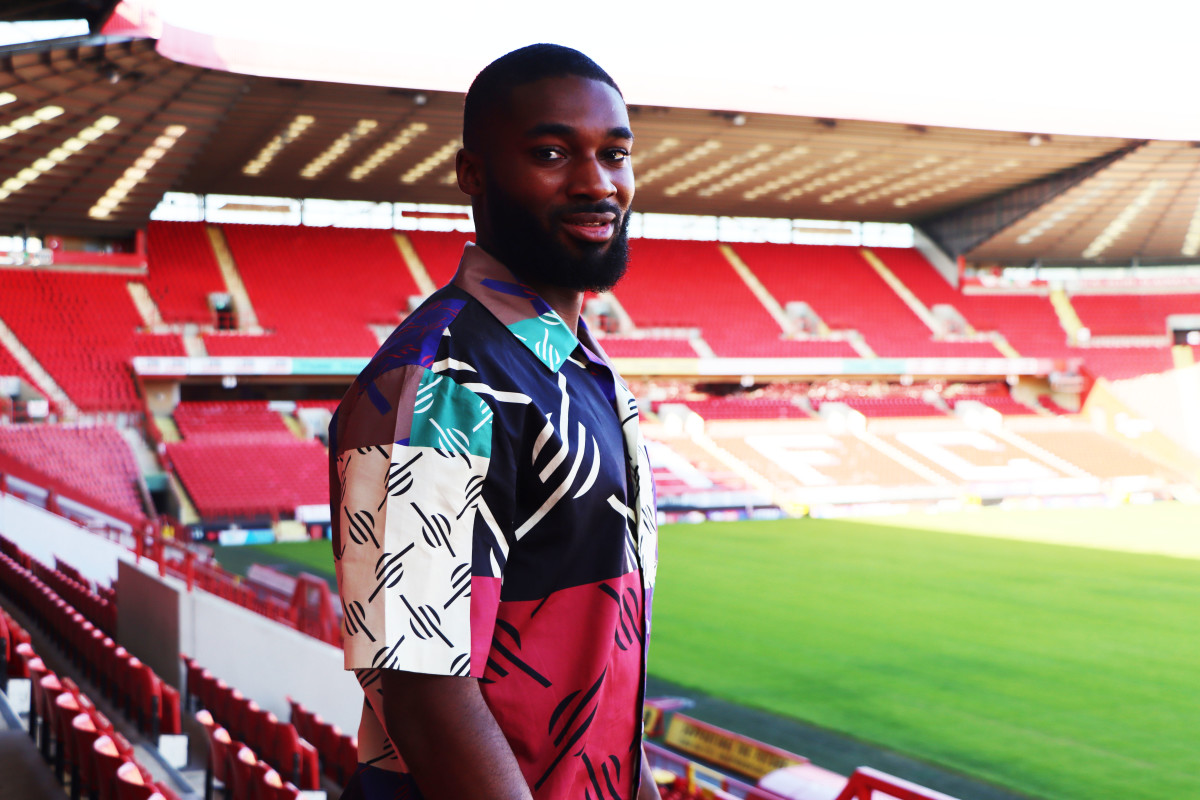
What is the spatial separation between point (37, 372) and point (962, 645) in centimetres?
2056

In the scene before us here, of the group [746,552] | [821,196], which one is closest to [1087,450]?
[821,196]

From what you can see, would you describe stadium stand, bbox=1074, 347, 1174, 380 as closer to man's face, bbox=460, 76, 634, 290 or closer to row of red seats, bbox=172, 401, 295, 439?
row of red seats, bbox=172, 401, 295, 439

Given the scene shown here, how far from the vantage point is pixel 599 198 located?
4.54 feet

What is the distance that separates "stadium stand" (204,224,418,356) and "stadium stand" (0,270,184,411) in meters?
1.91

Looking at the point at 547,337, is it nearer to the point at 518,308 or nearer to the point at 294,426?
the point at 518,308

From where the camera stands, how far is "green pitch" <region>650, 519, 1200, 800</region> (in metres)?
9.12

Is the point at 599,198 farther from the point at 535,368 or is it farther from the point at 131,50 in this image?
the point at 131,50

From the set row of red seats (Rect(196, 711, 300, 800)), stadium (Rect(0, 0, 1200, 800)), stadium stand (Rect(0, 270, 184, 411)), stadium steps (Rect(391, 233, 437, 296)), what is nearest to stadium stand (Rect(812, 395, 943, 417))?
stadium (Rect(0, 0, 1200, 800))

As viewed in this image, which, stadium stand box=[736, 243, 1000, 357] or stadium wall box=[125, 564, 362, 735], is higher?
stadium stand box=[736, 243, 1000, 357]

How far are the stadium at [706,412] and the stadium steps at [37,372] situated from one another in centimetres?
10

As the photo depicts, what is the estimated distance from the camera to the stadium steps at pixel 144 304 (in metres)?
26.8

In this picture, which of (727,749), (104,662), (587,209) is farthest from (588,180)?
(104,662)

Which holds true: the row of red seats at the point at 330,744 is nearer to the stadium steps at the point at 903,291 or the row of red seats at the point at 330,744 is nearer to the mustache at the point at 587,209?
the mustache at the point at 587,209

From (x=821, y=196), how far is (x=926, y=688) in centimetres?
2418
